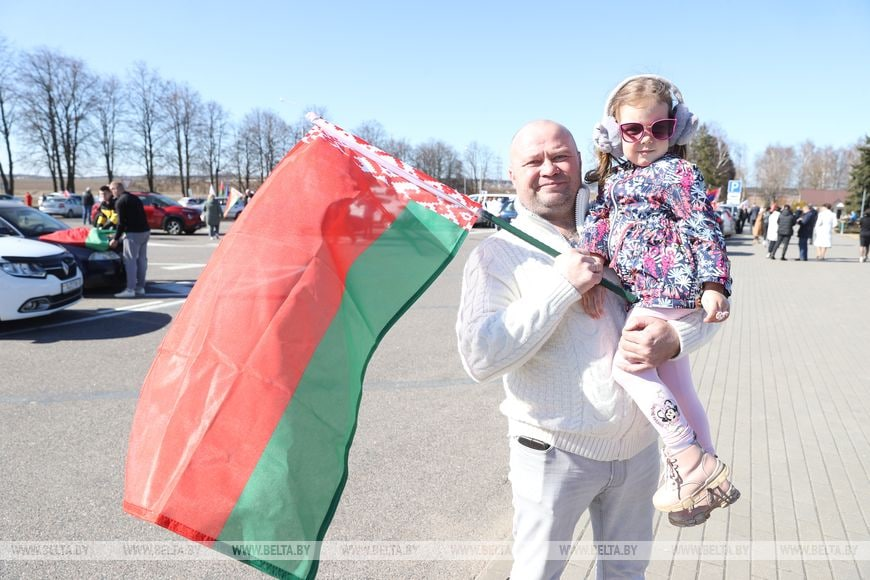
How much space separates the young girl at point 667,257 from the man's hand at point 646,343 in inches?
1.6

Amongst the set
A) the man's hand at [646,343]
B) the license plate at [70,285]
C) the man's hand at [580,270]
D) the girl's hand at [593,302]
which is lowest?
the license plate at [70,285]

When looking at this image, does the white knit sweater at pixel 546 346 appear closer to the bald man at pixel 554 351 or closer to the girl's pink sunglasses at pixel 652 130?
the bald man at pixel 554 351

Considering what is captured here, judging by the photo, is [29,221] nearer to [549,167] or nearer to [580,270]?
[549,167]

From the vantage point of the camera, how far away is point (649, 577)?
3.04 m

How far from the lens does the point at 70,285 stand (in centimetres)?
889

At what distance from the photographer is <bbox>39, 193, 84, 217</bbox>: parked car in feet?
131

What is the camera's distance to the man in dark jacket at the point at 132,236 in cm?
1047

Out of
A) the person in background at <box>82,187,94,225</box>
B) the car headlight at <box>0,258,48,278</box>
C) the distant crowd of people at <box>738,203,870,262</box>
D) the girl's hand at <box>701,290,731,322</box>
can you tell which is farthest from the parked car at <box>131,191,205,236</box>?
the girl's hand at <box>701,290,731,322</box>

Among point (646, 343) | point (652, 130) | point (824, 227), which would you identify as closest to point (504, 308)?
point (646, 343)

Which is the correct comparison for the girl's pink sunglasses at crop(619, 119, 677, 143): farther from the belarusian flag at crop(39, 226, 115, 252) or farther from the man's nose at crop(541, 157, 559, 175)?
the belarusian flag at crop(39, 226, 115, 252)

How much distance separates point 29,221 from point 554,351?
39.5 feet

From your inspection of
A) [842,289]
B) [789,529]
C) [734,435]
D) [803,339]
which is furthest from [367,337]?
[842,289]

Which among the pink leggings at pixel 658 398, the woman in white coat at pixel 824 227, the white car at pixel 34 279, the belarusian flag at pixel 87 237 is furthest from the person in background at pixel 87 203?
the pink leggings at pixel 658 398

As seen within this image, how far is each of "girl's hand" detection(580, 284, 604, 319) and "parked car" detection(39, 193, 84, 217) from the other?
4541 centimetres
